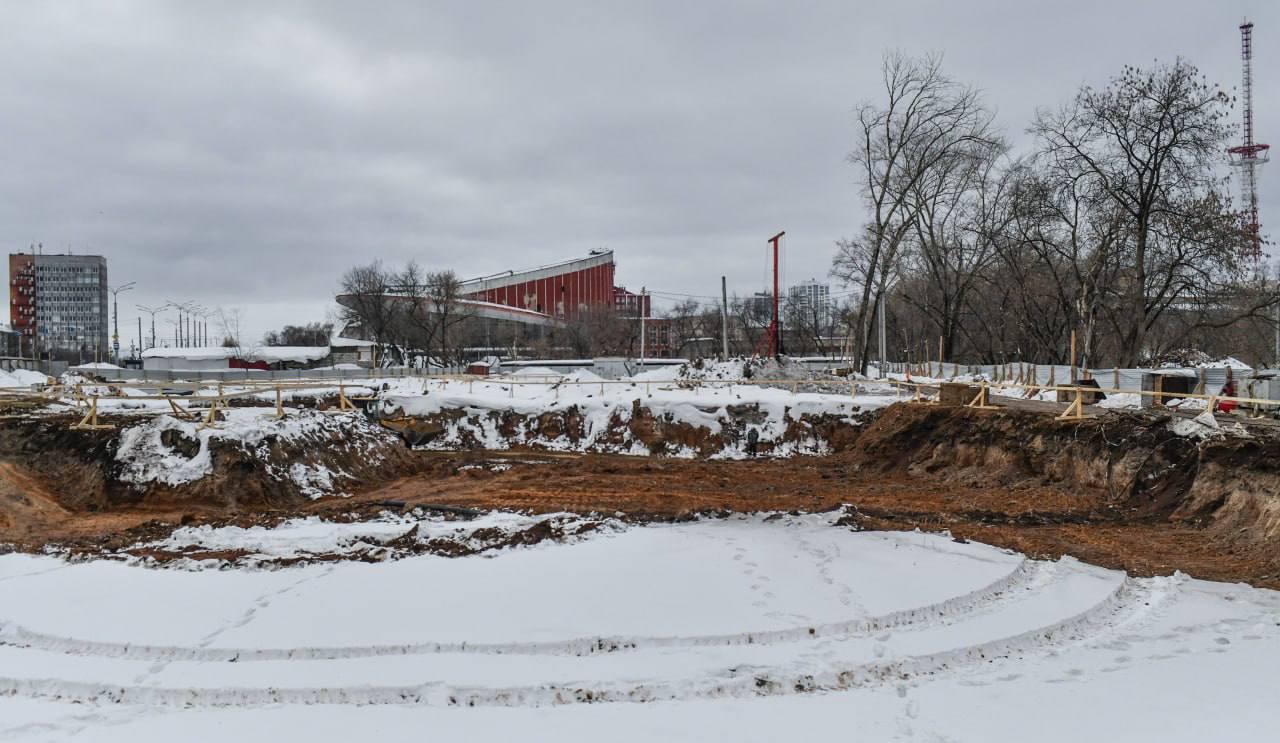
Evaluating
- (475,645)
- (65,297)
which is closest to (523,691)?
(475,645)

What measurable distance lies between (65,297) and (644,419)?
133 m

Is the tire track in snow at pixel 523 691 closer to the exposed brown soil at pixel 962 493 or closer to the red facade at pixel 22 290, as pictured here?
the exposed brown soil at pixel 962 493

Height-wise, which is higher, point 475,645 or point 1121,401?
point 1121,401

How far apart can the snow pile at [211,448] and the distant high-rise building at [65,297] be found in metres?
120

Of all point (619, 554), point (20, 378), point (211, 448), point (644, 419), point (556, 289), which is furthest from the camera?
point (556, 289)

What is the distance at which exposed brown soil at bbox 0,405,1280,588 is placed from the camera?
10.3 m

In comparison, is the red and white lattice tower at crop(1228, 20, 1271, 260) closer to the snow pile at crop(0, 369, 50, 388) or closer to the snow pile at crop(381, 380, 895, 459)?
the snow pile at crop(381, 380, 895, 459)

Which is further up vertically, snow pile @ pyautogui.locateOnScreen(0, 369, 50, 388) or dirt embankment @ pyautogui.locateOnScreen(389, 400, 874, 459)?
snow pile @ pyautogui.locateOnScreen(0, 369, 50, 388)

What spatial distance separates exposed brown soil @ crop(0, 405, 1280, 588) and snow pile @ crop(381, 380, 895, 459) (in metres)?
3.30

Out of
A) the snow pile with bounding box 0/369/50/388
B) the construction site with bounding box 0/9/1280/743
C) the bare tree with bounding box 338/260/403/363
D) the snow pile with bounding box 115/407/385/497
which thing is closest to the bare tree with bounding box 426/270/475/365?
the bare tree with bounding box 338/260/403/363

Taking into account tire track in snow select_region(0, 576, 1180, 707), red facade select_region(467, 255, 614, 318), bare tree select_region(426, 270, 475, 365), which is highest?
red facade select_region(467, 255, 614, 318)

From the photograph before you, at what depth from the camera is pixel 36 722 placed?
5.33 m

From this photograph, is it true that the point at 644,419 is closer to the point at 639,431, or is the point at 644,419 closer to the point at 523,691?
the point at 639,431

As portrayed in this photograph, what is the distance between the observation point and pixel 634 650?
6.55m
